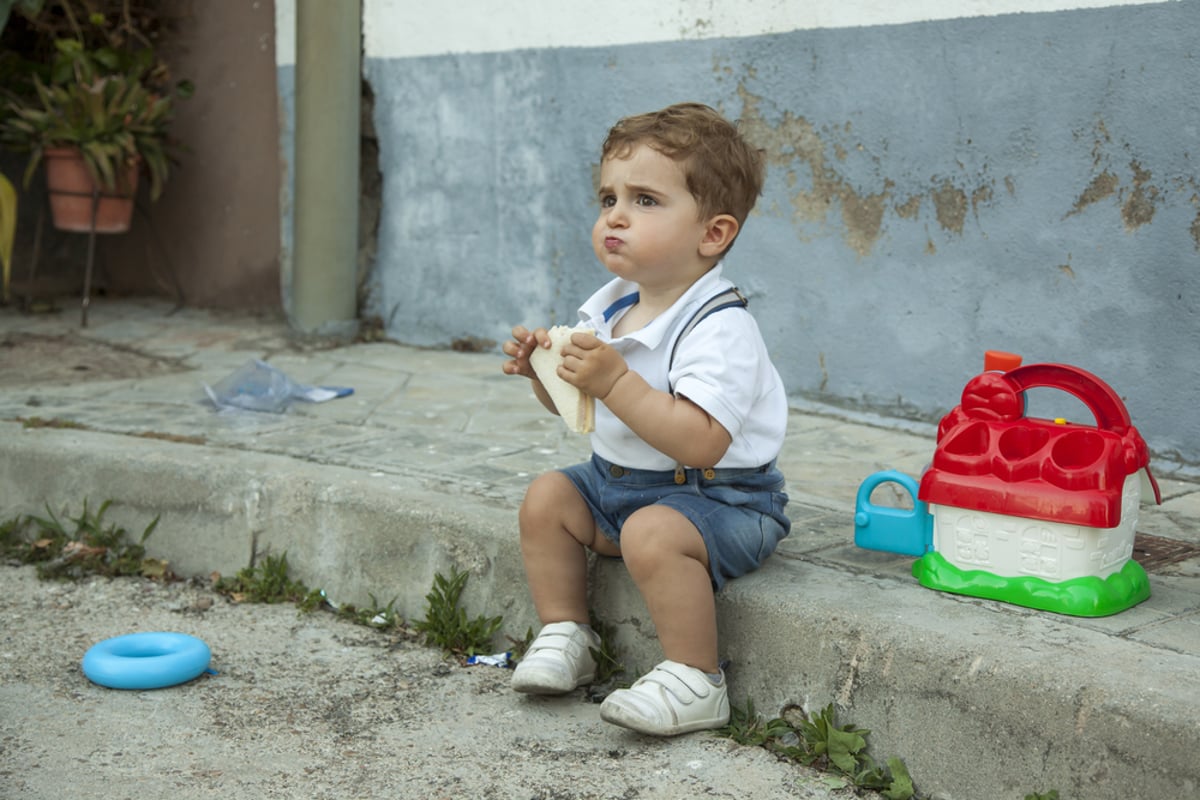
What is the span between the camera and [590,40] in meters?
4.59

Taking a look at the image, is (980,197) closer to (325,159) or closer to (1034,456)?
(1034,456)

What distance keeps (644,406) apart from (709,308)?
24cm

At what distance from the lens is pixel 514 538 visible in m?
2.75

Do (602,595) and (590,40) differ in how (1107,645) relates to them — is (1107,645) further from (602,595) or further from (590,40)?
(590,40)

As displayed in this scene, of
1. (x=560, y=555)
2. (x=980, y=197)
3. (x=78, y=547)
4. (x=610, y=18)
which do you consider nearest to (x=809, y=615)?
(x=560, y=555)

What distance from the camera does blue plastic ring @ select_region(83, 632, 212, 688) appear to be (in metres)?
2.53

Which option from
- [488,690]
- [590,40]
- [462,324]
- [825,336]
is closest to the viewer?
[488,690]

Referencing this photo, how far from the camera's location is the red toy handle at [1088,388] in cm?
231

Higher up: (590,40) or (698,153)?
(590,40)

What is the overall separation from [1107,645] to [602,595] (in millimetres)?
951

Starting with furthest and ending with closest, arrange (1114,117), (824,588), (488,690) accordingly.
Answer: (1114,117)
(488,690)
(824,588)

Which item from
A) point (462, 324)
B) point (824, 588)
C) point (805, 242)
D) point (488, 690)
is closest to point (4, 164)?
point (462, 324)

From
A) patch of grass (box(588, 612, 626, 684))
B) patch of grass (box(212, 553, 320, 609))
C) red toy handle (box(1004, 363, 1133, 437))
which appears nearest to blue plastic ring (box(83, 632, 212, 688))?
patch of grass (box(212, 553, 320, 609))

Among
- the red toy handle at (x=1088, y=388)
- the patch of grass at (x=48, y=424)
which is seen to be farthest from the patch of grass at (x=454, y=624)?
the patch of grass at (x=48, y=424)
